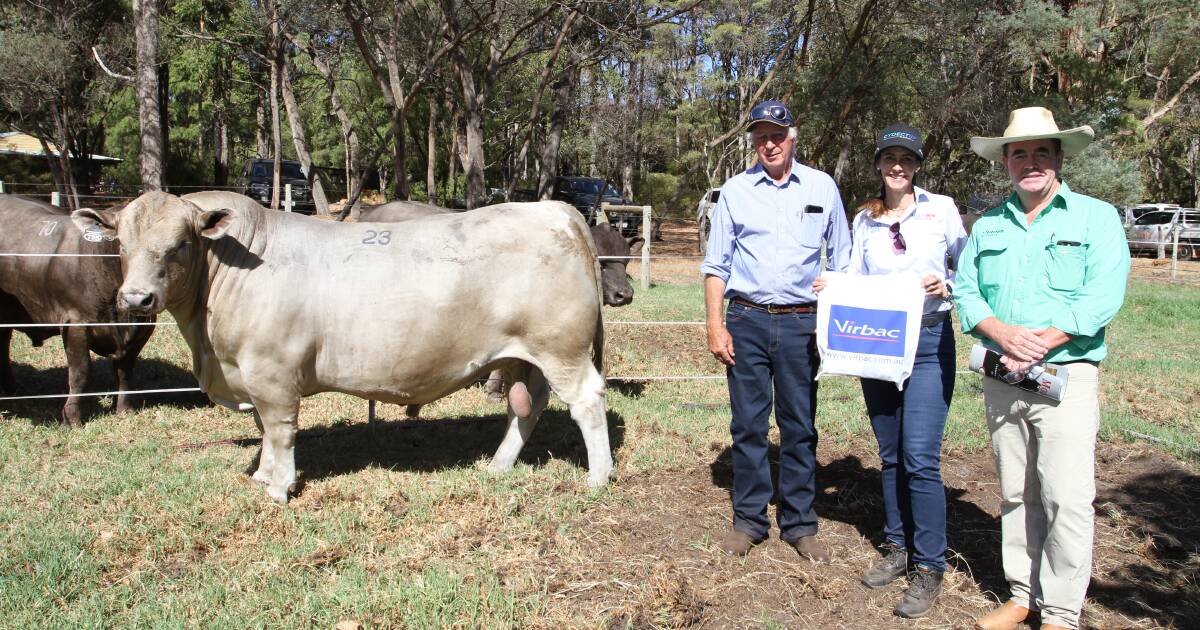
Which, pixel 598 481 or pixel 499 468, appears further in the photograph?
pixel 499 468

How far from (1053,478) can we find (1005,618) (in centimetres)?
70

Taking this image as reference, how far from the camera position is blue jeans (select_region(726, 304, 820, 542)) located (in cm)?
430

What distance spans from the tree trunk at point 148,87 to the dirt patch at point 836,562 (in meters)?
13.4

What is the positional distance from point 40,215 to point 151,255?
135 inches

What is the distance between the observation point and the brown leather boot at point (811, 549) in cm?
437

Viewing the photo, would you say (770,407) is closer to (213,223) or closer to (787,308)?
(787,308)

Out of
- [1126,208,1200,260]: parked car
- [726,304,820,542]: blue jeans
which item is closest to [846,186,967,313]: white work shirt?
[726,304,820,542]: blue jeans

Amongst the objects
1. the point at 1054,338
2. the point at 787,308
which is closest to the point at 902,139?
the point at 787,308

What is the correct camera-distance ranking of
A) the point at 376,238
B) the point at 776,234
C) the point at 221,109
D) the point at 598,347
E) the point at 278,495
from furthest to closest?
1. the point at 221,109
2. the point at 598,347
3. the point at 376,238
4. the point at 278,495
5. the point at 776,234

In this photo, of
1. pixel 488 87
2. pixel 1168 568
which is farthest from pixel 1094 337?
pixel 488 87

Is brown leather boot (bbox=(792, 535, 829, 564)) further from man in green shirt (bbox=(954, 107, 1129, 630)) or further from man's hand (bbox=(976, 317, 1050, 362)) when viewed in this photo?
man's hand (bbox=(976, 317, 1050, 362))

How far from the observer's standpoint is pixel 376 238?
5.24 metres

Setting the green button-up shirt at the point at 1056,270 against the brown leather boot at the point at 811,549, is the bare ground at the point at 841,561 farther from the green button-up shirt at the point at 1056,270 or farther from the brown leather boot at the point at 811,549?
the green button-up shirt at the point at 1056,270

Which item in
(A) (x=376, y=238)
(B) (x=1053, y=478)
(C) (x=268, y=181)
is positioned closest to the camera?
(B) (x=1053, y=478)
